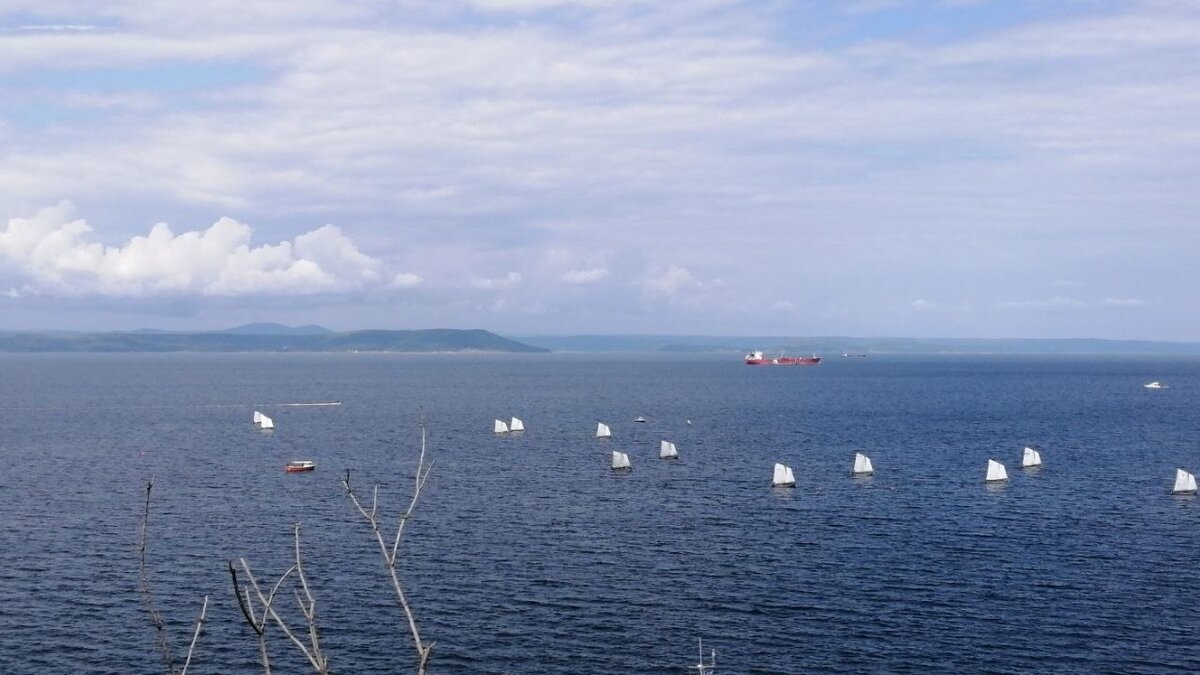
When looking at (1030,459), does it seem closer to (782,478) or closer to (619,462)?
(782,478)

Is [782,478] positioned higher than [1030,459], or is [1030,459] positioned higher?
[1030,459]

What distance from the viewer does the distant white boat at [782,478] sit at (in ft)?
412

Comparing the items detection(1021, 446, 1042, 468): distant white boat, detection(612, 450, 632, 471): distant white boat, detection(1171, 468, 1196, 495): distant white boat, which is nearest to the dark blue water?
detection(1021, 446, 1042, 468): distant white boat

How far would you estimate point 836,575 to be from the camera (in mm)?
83938

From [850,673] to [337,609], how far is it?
3344 centimetres

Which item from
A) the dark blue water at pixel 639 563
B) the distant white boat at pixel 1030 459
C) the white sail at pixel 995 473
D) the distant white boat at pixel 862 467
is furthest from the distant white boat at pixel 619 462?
the distant white boat at pixel 1030 459

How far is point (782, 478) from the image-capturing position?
12575 cm

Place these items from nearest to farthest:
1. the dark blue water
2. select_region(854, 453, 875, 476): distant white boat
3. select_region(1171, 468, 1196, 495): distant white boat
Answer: the dark blue water
select_region(1171, 468, 1196, 495): distant white boat
select_region(854, 453, 875, 476): distant white boat

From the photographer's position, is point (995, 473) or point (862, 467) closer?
point (995, 473)

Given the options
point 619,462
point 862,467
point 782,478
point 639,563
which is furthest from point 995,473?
point 639,563

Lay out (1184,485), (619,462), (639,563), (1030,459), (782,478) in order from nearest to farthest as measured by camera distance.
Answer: (639,563) < (1184,485) < (782,478) < (619,462) < (1030,459)

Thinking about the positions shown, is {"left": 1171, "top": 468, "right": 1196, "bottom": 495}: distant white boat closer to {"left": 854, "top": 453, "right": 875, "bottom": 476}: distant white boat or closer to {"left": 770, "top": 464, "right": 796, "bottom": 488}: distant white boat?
{"left": 854, "top": 453, "right": 875, "bottom": 476}: distant white boat

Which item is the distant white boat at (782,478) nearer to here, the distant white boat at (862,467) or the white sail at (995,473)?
the distant white boat at (862,467)

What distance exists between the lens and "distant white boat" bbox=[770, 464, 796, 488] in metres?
126
